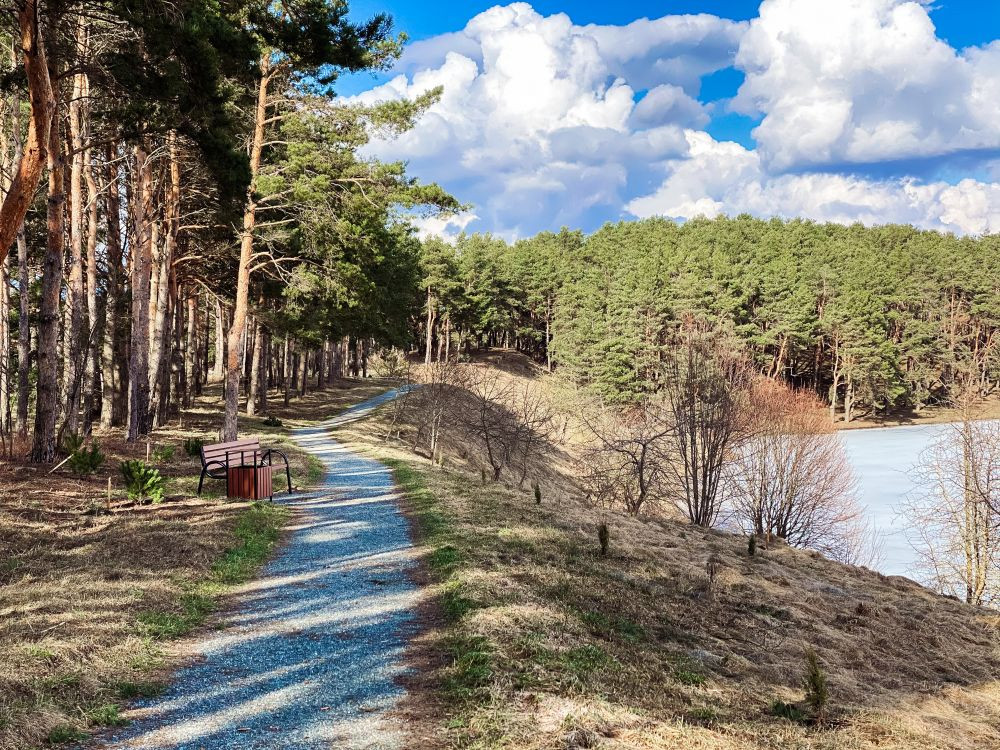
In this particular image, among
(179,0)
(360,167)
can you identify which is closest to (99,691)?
(179,0)

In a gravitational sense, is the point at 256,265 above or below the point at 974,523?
above

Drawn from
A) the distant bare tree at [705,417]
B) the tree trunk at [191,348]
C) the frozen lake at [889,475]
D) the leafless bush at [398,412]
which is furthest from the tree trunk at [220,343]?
the frozen lake at [889,475]

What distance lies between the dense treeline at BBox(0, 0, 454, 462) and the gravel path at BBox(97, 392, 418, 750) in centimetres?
618

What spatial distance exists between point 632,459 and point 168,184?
18.1 meters

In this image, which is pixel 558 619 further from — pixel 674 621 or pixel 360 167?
pixel 360 167

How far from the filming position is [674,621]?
8.59 meters

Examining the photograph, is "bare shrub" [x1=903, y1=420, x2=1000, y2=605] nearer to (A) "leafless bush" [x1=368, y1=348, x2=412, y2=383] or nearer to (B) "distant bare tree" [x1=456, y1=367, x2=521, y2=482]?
(B) "distant bare tree" [x1=456, y1=367, x2=521, y2=482]

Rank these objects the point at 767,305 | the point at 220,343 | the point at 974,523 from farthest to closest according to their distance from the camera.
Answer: the point at 767,305 < the point at 220,343 < the point at 974,523

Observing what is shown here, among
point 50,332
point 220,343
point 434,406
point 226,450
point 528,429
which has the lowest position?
point 528,429

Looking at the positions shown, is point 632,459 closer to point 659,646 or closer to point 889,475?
point 659,646

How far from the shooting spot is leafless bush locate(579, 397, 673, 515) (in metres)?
21.8

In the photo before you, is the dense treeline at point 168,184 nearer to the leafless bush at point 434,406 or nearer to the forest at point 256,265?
the forest at point 256,265

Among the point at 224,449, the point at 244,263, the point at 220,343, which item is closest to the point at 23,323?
the point at 244,263

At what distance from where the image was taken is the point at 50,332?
501 inches
